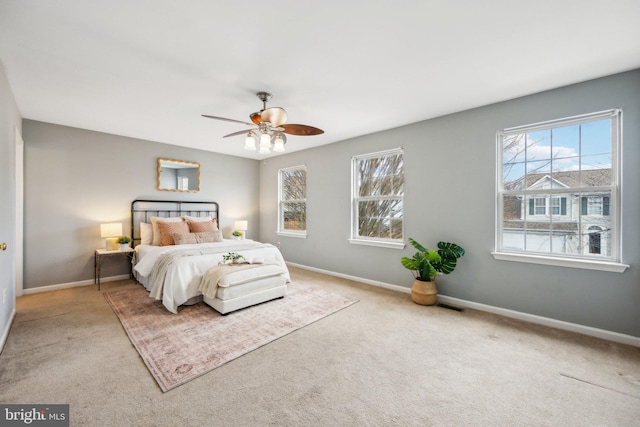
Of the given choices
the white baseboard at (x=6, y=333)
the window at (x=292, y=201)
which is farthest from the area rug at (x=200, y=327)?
the window at (x=292, y=201)

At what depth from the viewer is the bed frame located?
487 cm

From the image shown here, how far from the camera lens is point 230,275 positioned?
3.19 m

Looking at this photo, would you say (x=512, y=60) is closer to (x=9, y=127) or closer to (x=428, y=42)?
(x=428, y=42)

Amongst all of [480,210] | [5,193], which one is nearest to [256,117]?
[5,193]

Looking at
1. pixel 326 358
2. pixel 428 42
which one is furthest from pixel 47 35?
pixel 326 358

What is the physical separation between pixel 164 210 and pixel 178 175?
29.6 inches

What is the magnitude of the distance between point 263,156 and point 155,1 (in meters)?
4.71

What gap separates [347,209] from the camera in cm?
490

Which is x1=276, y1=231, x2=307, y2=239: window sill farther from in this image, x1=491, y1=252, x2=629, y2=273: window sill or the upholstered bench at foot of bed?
x1=491, y1=252, x2=629, y2=273: window sill

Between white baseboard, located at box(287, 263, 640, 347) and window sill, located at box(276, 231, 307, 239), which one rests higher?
window sill, located at box(276, 231, 307, 239)

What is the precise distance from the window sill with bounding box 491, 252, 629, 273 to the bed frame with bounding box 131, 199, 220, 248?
17.2 feet

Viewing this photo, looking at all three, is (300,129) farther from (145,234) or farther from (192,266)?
(145,234)

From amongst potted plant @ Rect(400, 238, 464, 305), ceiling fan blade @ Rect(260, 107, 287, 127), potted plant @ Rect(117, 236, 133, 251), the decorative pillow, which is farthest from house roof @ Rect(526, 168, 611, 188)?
potted plant @ Rect(117, 236, 133, 251)

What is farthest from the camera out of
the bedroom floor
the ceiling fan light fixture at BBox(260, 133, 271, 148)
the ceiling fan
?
the ceiling fan light fixture at BBox(260, 133, 271, 148)
